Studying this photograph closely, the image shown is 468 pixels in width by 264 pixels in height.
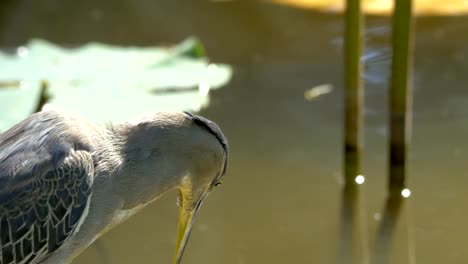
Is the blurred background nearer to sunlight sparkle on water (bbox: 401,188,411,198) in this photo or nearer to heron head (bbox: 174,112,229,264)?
sunlight sparkle on water (bbox: 401,188,411,198)

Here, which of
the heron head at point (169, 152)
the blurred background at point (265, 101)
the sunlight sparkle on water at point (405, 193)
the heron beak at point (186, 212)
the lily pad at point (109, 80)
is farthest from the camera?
the lily pad at point (109, 80)

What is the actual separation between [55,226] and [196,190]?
0.46 metres

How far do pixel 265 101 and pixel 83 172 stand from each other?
2243mm

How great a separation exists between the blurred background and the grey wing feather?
0.83 meters

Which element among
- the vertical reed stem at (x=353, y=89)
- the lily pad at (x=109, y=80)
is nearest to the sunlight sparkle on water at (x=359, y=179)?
the vertical reed stem at (x=353, y=89)

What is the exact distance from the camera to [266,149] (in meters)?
4.59

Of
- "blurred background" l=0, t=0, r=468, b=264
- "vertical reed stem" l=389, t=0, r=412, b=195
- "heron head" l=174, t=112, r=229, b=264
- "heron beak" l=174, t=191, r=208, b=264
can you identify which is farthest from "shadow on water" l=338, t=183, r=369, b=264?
"heron head" l=174, t=112, r=229, b=264

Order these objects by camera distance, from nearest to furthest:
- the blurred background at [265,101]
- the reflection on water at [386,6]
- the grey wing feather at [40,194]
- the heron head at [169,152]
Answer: the grey wing feather at [40,194] < the heron head at [169,152] < the blurred background at [265,101] < the reflection on water at [386,6]

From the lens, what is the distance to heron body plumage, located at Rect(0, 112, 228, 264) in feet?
9.61

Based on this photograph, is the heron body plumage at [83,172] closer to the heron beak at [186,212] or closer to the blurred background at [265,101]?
the heron beak at [186,212]

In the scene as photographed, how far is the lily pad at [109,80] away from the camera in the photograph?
439 cm

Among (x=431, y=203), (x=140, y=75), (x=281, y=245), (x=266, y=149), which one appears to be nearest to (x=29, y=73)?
(x=140, y=75)

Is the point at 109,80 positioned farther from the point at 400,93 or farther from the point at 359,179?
the point at 400,93

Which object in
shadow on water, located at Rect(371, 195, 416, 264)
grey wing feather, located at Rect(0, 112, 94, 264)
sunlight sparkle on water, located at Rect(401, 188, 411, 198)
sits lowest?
shadow on water, located at Rect(371, 195, 416, 264)
